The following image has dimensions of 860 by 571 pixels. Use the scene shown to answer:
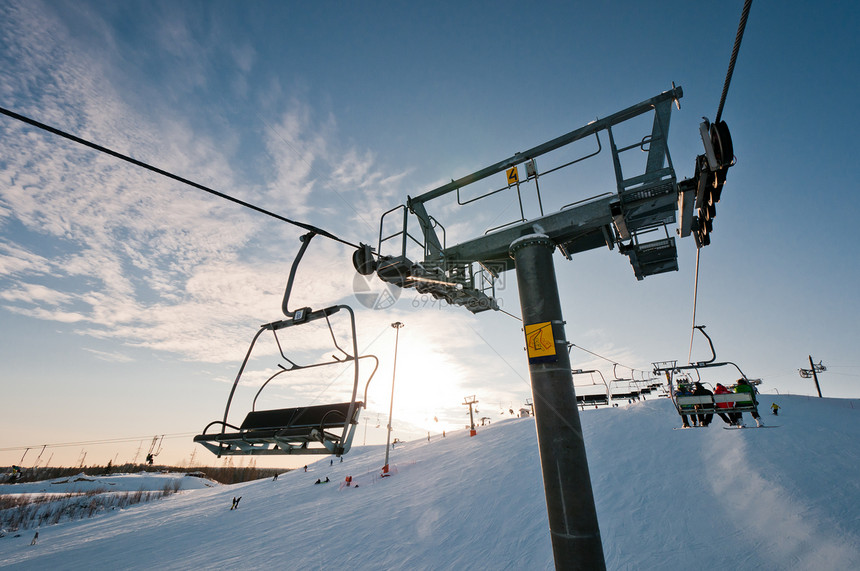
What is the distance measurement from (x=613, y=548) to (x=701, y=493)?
470 cm

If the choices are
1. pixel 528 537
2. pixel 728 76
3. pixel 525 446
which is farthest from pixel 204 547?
pixel 728 76

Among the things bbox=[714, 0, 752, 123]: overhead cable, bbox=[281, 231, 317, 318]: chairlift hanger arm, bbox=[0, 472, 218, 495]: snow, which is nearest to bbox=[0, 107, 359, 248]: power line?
bbox=[281, 231, 317, 318]: chairlift hanger arm

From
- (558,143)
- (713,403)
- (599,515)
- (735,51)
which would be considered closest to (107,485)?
(599,515)

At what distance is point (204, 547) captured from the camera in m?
17.1

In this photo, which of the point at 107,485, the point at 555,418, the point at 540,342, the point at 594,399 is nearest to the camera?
the point at 555,418

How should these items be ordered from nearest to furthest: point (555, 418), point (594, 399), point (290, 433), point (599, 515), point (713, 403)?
point (290, 433) < point (555, 418) < point (713, 403) < point (599, 515) < point (594, 399)

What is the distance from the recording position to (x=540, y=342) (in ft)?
19.8

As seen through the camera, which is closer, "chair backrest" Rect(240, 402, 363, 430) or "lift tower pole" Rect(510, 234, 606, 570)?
"chair backrest" Rect(240, 402, 363, 430)

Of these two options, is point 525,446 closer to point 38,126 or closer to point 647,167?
point 647,167

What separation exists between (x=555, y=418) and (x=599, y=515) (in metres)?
9.92

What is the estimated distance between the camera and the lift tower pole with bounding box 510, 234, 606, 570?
5.10m

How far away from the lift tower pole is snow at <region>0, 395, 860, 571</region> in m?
6.79

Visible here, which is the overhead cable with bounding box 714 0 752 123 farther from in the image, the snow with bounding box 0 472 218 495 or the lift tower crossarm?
the snow with bounding box 0 472 218 495

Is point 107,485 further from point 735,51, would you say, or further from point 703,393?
point 735,51
